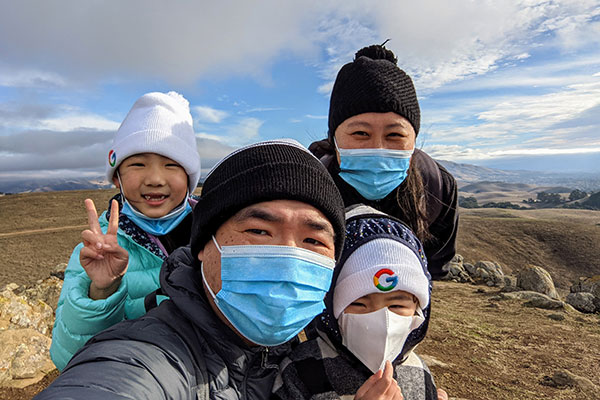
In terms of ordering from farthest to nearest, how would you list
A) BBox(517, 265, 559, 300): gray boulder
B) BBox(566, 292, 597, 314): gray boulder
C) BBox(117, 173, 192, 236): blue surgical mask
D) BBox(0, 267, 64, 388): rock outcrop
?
BBox(517, 265, 559, 300): gray boulder → BBox(566, 292, 597, 314): gray boulder → BBox(0, 267, 64, 388): rock outcrop → BBox(117, 173, 192, 236): blue surgical mask

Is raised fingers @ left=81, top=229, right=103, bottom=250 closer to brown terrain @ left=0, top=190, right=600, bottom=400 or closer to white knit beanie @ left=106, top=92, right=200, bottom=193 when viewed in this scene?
white knit beanie @ left=106, top=92, right=200, bottom=193

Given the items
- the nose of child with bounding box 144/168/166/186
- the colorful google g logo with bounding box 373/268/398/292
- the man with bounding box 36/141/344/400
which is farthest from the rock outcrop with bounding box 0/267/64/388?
the colorful google g logo with bounding box 373/268/398/292

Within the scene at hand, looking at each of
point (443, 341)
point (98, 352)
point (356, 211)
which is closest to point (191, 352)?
point (98, 352)

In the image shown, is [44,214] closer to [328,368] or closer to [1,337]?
[1,337]

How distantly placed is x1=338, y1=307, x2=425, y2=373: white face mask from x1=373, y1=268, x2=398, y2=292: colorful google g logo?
131 mm

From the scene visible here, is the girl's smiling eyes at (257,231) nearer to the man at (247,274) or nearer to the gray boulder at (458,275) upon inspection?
the man at (247,274)

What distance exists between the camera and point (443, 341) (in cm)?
709

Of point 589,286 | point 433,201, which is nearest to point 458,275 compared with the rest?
point 589,286

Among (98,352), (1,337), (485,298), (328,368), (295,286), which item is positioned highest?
(295,286)

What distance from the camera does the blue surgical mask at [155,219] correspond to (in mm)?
2660

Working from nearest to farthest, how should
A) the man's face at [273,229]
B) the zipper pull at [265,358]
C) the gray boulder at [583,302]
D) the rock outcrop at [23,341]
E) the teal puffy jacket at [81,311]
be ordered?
the man's face at [273,229], the zipper pull at [265,358], the teal puffy jacket at [81,311], the rock outcrop at [23,341], the gray boulder at [583,302]

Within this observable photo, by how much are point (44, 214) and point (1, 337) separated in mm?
21411

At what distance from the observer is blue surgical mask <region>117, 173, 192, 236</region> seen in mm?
2660

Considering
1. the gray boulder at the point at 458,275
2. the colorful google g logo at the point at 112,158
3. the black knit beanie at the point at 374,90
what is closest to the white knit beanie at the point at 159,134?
the colorful google g logo at the point at 112,158
